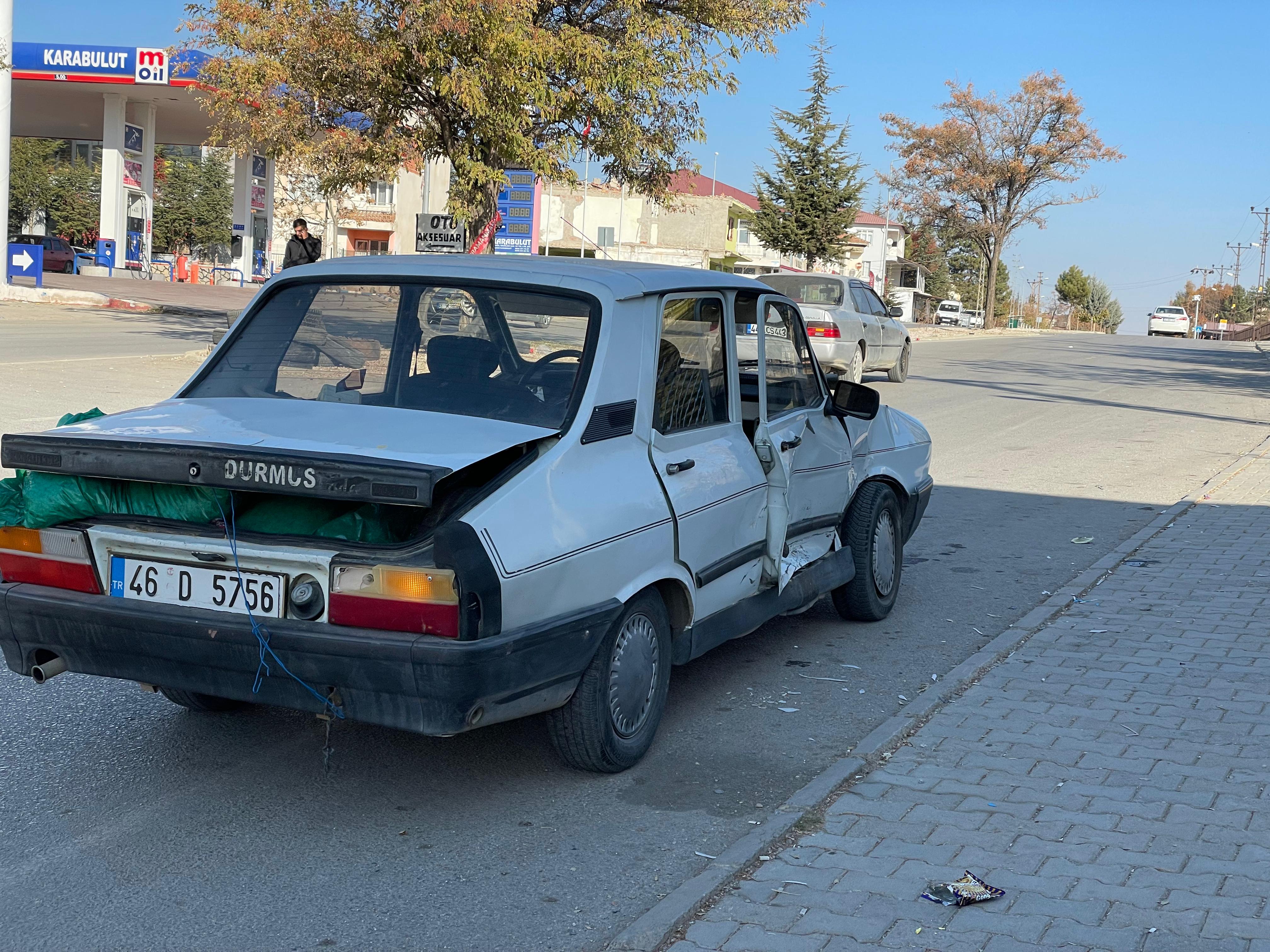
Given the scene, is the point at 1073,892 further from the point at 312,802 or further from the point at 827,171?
the point at 827,171

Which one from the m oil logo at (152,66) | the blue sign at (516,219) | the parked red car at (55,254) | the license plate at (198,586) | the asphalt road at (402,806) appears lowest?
the asphalt road at (402,806)

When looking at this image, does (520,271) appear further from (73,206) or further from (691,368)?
(73,206)

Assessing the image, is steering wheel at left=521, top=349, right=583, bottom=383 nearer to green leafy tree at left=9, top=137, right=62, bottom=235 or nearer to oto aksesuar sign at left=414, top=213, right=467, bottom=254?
oto aksesuar sign at left=414, top=213, right=467, bottom=254

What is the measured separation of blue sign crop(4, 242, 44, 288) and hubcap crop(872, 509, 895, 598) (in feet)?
106

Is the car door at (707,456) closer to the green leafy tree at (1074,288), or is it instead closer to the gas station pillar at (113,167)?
the gas station pillar at (113,167)

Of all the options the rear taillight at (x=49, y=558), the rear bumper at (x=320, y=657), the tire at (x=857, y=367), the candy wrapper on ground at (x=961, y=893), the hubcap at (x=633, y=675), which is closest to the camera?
the candy wrapper on ground at (x=961, y=893)

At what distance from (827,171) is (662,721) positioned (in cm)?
4701

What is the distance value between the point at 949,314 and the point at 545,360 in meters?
75.7

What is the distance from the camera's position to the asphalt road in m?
→ 3.25

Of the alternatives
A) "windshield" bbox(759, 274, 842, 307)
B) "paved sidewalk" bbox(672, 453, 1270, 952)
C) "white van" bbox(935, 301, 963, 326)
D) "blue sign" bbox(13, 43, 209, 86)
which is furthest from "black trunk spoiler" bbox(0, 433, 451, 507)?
"white van" bbox(935, 301, 963, 326)

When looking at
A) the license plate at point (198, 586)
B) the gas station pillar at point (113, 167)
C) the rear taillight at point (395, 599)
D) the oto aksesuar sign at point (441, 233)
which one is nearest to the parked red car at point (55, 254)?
the gas station pillar at point (113, 167)

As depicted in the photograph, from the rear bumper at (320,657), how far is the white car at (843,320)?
14645 millimetres

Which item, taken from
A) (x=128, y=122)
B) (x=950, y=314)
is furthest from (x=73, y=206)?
(x=950, y=314)

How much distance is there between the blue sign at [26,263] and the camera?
112 ft
